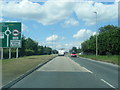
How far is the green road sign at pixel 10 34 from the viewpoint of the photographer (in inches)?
1447

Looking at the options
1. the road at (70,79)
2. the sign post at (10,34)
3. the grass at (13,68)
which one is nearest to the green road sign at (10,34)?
the sign post at (10,34)

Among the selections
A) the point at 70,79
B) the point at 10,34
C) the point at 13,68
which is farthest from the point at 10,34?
the point at 70,79

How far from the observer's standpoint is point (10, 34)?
3781 centimetres

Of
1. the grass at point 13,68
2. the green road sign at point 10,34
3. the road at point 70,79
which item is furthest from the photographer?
the green road sign at point 10,34

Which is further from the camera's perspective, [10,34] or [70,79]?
[10,34]

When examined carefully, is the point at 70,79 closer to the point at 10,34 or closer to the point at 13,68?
the point at 13,68

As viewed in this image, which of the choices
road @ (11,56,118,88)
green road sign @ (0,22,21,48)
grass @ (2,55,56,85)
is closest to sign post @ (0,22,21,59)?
green road sign @ (0,22,21,48)

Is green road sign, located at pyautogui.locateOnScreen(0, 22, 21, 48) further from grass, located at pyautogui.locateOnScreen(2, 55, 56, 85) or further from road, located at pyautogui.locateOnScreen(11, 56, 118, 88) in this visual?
road, located at pyautogui.locateOnScreen(11, 56, 118, 88)

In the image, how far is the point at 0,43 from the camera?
120 feet

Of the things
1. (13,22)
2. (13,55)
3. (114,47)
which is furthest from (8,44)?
(114,47)

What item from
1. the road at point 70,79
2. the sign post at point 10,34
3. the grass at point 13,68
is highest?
the sign post at point 10,34

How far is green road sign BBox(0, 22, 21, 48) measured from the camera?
36.8 metres

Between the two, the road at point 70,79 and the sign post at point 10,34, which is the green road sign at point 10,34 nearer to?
the sign post at point 10,34

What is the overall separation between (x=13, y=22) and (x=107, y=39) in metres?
42.4
